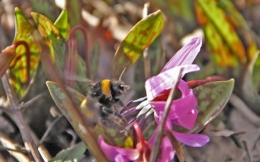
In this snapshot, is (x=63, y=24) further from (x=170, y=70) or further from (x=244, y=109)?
(x=244, y=109)

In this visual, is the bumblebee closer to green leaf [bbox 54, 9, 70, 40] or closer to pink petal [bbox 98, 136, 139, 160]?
pink petal [bbox 98, 136, 139, 160]

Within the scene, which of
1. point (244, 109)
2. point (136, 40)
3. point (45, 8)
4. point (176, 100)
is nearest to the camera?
point (176, 100)

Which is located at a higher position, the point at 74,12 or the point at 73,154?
the point at 74,12

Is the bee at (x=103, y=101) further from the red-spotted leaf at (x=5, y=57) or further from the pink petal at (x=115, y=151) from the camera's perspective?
the red-spotted leaf at (x=5, y=57)

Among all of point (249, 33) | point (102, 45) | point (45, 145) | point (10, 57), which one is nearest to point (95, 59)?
point (102, 45)

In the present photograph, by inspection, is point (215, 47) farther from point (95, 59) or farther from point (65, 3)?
point (65, 3)

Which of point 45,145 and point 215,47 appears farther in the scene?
point 215,47

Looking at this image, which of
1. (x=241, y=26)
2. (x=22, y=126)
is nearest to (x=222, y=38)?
(x=241, y=26)

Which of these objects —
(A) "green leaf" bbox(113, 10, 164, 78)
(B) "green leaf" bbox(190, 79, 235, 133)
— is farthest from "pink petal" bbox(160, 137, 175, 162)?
(A) "green leaf" bbox(113, 10, 164, 78)

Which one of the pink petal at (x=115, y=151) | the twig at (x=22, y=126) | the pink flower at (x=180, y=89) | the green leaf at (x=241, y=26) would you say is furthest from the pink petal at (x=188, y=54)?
the green leaf at (x=241, y=26)
